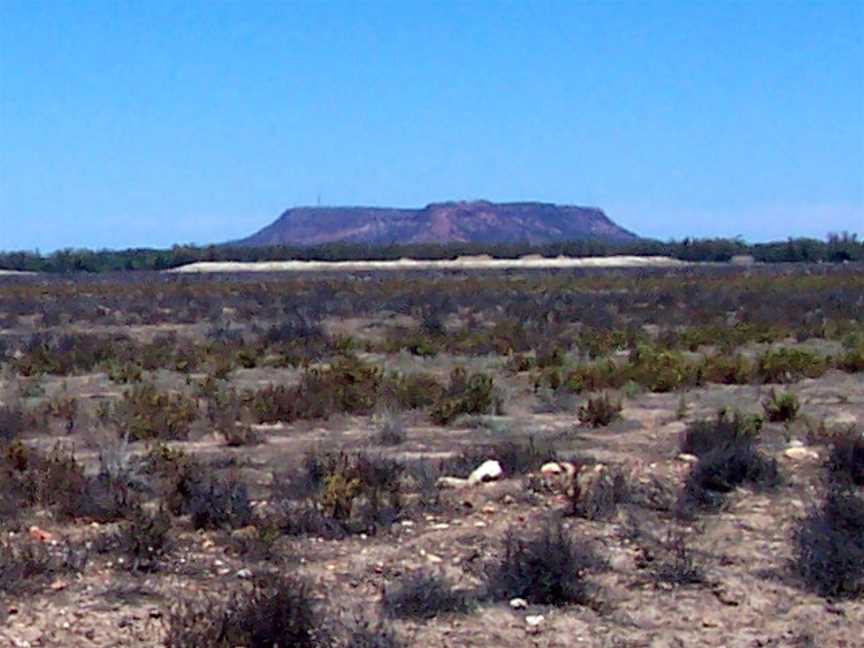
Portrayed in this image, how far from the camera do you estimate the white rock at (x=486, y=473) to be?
12.2 meters

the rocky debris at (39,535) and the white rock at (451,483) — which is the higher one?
the rocky debris at (39,535)

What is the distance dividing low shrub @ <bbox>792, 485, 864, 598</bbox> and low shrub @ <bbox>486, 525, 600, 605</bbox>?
4.95ft

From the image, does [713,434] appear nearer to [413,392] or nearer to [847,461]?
[847,461]

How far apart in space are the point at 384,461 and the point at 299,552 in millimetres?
2548

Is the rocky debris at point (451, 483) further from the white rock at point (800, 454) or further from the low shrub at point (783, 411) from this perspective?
the low shrub at point (783, 411)

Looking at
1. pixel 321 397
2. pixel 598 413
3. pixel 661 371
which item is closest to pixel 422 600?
pixel 598 413

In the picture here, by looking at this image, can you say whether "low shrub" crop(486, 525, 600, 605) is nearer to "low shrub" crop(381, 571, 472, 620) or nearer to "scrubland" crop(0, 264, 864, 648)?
"scrubland" crop(0, 264, 864, 648)

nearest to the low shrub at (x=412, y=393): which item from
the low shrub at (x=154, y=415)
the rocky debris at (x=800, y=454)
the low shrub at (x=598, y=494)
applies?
the low shrub at (x=154, y=415)

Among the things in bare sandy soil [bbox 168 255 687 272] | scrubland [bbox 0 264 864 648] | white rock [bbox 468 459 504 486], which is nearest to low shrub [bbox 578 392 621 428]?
scrubland [bbox 0 264 864 648]

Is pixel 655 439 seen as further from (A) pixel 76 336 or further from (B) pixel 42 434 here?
(A) pixel 76 336

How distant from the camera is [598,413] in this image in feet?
53.1

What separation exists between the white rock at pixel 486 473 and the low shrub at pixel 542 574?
253 cm

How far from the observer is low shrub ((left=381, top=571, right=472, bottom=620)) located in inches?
344

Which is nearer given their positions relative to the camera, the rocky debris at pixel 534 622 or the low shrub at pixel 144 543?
the rocky debris at pixel 534 622
